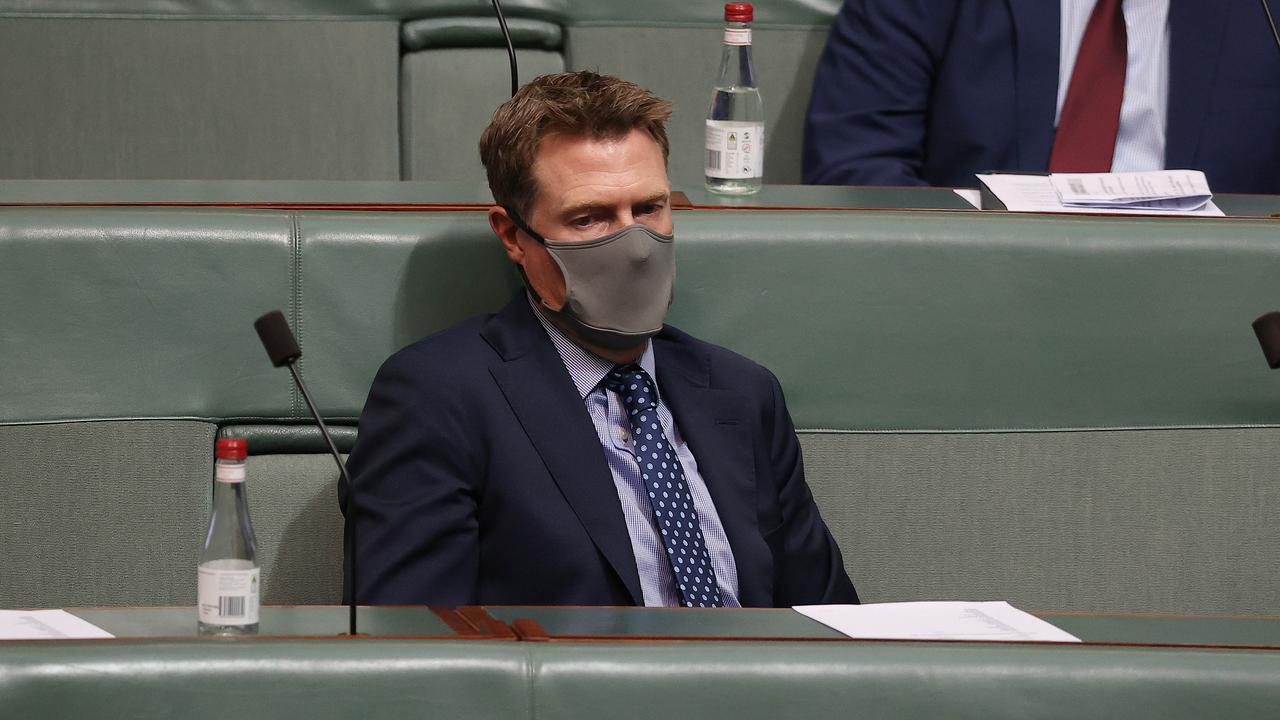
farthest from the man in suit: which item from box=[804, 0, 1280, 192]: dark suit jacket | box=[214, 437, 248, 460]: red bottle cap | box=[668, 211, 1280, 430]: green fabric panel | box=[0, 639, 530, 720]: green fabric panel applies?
box=[804, 0, 1280, 192]: dark suit jacket

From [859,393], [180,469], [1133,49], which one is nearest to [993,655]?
[859,393]

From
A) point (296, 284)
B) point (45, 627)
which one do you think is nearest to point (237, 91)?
point (296, 284)

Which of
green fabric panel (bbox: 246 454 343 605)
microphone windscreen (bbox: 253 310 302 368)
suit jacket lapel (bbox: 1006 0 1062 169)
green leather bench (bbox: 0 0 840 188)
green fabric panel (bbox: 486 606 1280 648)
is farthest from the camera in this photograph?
green leather bench (bbox: 0 0 840 188)

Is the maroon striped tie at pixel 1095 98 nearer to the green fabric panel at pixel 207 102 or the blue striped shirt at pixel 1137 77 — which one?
the blue striped shirt at pixel 1137 77

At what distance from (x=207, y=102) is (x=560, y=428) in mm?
1117

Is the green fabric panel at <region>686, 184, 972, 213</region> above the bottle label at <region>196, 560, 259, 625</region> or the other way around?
above

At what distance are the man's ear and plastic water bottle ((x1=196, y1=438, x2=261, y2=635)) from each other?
1.66 ft

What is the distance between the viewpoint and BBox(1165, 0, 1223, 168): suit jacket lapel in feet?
7.81

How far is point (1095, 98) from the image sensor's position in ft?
7.78

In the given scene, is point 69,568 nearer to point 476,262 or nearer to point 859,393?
point 476,262

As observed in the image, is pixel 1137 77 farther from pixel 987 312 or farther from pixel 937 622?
pixel 937 622

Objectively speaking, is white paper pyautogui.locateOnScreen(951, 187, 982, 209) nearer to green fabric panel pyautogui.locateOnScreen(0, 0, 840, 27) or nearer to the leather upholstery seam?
green fabric panel pyautogui.locateOnScreen(0, 0, 840, 27)

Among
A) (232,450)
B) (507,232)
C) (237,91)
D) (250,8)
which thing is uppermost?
(250,8)

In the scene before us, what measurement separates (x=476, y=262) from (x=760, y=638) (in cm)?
82
